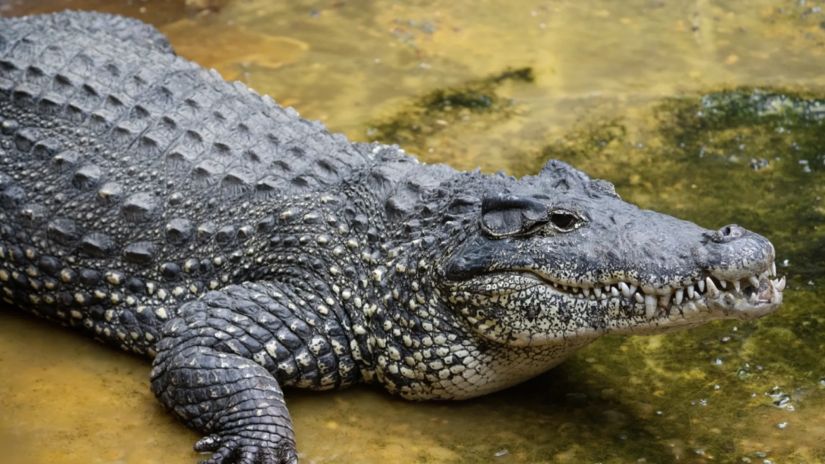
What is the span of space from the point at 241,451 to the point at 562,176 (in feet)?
5.77

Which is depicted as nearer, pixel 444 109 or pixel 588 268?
pixel 588 268

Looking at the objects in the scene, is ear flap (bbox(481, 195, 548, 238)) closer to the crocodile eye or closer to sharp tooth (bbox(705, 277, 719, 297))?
the crocodile eye

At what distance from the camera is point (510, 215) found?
14.7 ft

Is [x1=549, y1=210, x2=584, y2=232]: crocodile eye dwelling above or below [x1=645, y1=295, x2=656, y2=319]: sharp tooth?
above

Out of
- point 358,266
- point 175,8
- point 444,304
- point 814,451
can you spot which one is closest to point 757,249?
point 814,451

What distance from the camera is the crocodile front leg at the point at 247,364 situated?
4414 millimetres

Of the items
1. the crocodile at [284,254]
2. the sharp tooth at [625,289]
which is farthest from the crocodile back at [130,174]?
the sharp tooth at [625,289]

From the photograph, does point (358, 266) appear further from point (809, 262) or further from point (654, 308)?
point (809, 262)

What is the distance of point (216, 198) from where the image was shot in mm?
4984

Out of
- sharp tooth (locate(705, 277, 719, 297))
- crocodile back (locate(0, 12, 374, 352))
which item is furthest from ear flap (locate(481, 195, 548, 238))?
crocodile back (locate(0, 12, 374, 352))

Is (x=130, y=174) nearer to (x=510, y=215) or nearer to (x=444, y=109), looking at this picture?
(x=510, y=215)

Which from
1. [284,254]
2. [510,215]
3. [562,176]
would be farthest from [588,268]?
[284,254]

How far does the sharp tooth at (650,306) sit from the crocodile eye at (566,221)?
42cm

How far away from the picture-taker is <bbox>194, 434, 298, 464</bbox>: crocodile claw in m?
4.34
